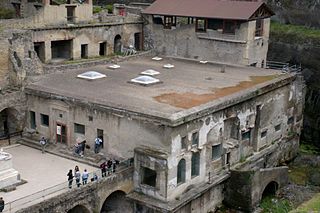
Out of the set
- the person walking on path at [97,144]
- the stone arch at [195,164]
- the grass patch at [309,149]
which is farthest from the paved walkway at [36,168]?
the grass patch at [309,149]

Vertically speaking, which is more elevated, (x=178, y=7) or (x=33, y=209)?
(x=178, y=7)

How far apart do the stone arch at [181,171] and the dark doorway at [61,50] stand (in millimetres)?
18376

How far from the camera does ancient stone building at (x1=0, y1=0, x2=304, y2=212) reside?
30.4 m

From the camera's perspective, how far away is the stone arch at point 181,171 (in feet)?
100

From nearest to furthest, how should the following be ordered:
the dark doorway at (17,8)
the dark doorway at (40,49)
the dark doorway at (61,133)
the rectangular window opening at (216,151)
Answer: the rectangular window opening at (216,151)
the dark doorway at (61,133)
the dark doorway at (40,49)
the dark doorway at (17,8)

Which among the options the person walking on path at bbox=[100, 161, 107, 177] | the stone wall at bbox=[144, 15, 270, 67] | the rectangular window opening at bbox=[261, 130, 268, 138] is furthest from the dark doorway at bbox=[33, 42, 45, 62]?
the rectangular window opening at bbox=[261, 130, 268, 138]

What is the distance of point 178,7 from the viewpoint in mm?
47562

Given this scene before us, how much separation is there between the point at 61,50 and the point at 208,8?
1349cm

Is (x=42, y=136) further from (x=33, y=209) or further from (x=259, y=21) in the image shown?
(x=259, y=21)

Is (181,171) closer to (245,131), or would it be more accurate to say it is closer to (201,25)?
(245,131)

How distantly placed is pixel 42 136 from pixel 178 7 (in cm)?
1937

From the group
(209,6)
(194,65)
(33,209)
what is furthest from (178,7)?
(33,209)

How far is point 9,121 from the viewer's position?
36438 mm

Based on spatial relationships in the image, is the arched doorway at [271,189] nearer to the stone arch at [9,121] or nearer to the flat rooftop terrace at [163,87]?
the flat rooftop terrace at [163,87]
